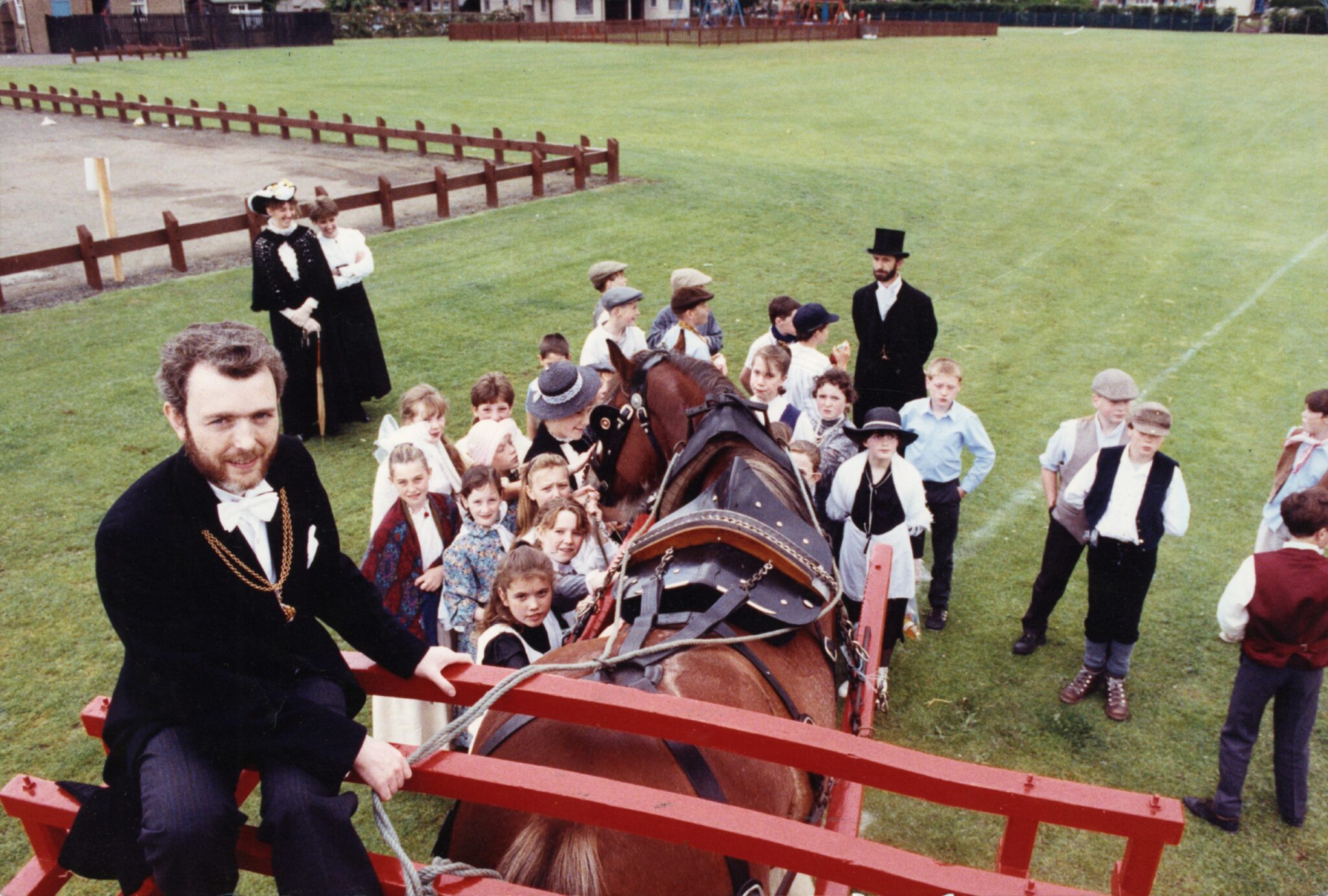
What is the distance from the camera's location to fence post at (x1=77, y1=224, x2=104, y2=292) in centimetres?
1187

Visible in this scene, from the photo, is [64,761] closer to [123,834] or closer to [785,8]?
[123,834]

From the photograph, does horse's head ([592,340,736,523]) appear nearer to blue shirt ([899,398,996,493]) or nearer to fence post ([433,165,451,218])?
blue shirt ([899,398,996,493])

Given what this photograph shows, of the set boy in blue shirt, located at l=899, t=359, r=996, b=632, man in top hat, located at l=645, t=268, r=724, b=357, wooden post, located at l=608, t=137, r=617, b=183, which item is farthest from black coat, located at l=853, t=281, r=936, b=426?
wooden post, located at l=608, t=137, r=617, b=183

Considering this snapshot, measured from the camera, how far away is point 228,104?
26219 millimetres

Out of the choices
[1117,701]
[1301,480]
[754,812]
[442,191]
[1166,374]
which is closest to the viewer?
[754,812]

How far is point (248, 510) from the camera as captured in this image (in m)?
2.15

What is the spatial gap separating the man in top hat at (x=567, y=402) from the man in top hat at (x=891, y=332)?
257 centimetres

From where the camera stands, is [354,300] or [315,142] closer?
[354,300]

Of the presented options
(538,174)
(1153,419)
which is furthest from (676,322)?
(538,174)

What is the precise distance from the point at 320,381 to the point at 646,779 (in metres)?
6.94

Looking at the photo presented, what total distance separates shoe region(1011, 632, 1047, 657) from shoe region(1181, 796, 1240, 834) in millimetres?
1333

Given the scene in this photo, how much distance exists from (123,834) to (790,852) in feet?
4.75

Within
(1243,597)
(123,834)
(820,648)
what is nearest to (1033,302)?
(1243,597)

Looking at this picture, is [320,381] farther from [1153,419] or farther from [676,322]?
[1153,419]
